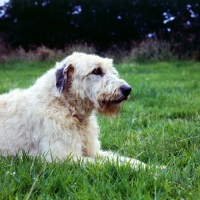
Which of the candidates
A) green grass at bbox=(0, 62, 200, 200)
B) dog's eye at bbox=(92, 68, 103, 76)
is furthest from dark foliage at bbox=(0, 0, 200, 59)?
Result: dog's eye at bbox=(92, 68, 103, 76)

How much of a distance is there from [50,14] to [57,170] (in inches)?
1089

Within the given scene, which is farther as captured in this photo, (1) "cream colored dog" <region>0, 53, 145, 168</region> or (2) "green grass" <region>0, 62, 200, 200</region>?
(1) "cream colored dog" <region>0, 53, 145, 168</region>

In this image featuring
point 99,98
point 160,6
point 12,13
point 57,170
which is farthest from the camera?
point 12,13

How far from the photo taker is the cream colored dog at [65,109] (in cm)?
434

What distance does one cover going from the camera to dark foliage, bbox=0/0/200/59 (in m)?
28.1

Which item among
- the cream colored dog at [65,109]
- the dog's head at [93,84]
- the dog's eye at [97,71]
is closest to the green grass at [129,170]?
the cream colored dog at [65,109]

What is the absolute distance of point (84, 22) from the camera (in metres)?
29.1

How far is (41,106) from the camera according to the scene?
177 inches

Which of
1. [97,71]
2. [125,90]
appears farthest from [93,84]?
[125,90]

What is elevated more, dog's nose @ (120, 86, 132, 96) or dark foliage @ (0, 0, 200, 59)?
dark foliage @ (0, 0, 200, 59)

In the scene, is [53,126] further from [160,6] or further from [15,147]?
[160,6]

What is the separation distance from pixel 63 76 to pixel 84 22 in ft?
83.0

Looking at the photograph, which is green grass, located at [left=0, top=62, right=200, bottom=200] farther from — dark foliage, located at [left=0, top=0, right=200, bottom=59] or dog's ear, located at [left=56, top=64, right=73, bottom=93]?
dark foliage, located at [left=0, top=0, right=200, bottom=59]

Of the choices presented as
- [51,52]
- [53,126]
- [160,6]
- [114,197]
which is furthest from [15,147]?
[160,6]
